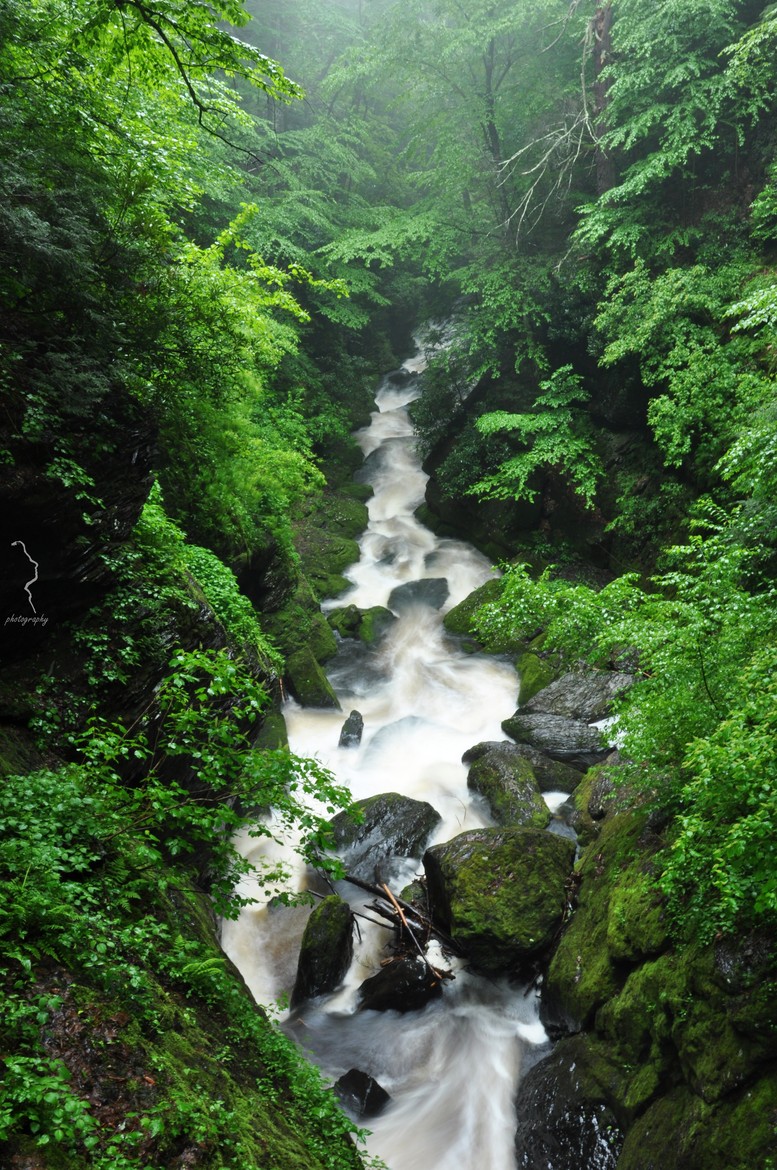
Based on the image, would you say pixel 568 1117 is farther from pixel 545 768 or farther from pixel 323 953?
pixel 545 768

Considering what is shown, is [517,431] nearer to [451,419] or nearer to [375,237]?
[451,419]

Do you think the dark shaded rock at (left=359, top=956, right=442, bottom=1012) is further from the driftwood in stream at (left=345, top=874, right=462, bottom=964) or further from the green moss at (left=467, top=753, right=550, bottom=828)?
the green moss at (left=467, top=753, right=550, bottom=828)

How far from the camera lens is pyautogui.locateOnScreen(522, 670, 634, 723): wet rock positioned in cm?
Answer: 912

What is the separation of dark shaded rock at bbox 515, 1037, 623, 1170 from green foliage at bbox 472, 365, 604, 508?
27.8ft

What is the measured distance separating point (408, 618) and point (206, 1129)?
1067 cm

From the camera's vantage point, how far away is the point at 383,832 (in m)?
7.85

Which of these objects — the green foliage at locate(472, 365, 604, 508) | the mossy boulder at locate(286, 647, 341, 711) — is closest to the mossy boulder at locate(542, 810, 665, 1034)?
the mossy boulder at locate(286, 647, 341, 711)

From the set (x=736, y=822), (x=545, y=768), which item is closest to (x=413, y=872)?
(x=545, y=768)

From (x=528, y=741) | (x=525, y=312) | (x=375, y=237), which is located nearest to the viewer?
(x=528, y=741)

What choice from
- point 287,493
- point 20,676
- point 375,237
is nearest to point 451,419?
point 375,237

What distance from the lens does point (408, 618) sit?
43.0ft

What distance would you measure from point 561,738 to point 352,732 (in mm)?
3255

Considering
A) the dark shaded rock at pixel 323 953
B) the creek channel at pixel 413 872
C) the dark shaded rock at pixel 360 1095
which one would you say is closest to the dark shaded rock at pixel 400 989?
the creek channel at pixel 413 872

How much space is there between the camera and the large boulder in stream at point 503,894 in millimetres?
6078
